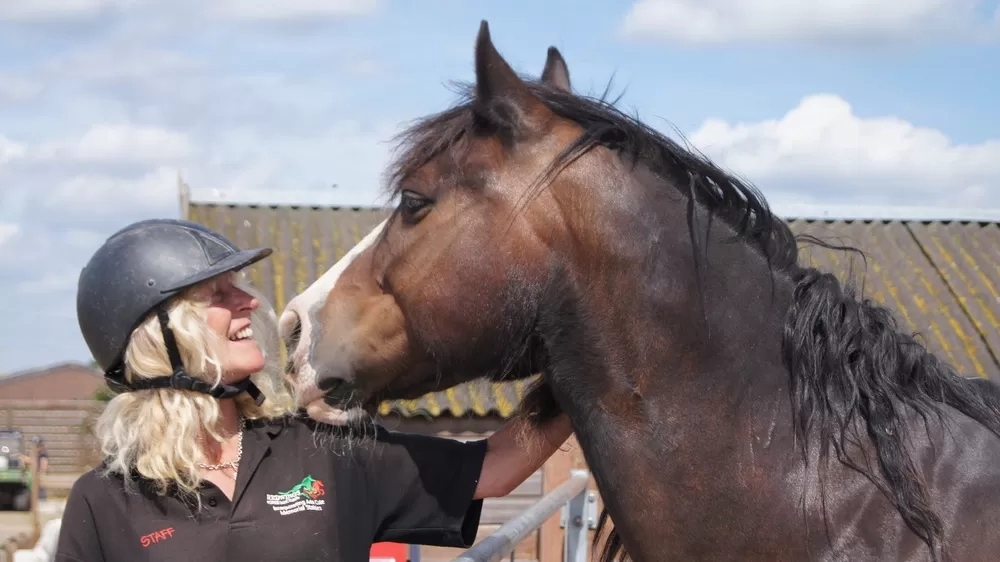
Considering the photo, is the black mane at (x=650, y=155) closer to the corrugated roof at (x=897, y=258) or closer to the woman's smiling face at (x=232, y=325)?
the woman's smiling face at (x=232, y=325)

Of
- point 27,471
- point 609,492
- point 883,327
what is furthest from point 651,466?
point 27,471

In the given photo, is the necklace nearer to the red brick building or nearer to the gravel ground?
the gravel ground

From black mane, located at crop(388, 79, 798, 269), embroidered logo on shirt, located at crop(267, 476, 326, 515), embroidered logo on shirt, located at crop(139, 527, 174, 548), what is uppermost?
black mane, located at crop(388, 79, 798, 269)

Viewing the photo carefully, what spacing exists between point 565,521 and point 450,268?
2828 millimetres

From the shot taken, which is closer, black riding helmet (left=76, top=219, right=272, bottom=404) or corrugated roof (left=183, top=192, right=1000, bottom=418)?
black riding helmet (left=76, top=219, right=272, bottom=404)

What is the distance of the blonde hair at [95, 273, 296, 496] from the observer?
2.74 m

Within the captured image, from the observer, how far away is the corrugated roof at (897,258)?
37.5ft

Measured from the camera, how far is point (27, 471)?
Answer: 18703 mm

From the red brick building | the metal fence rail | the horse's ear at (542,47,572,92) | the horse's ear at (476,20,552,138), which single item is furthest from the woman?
the red brick building

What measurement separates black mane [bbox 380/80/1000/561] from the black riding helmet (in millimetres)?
707

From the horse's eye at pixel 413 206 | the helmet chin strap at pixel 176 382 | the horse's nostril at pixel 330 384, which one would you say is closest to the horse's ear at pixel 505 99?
the horse's eye at pixel 413 206

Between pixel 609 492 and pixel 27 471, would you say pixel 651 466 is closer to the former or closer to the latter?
pixel 609 492

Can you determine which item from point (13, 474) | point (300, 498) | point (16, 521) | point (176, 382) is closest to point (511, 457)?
point (300, 498)

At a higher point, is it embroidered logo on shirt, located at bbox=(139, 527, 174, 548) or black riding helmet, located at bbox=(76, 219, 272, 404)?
black riding helmet, located at bbox=(76, 219, 272, 404)
